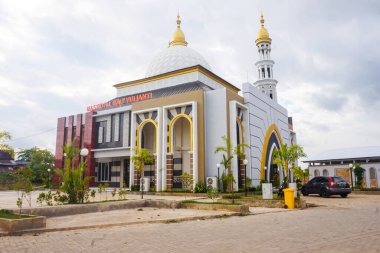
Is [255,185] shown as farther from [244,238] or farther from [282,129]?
[244,238]

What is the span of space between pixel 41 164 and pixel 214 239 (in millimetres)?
39410

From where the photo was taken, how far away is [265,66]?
4469 cm

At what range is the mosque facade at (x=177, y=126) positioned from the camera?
23.7 meters

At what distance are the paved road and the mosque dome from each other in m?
25.2

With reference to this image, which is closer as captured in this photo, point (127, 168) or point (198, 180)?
point (198, 180)

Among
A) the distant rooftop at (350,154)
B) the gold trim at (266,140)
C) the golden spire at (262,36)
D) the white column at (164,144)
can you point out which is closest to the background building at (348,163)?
the distant rooftop at (350,154)

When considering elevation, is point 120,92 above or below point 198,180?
above

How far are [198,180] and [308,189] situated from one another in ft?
25.3

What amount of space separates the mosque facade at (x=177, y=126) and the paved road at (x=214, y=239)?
14.4 m

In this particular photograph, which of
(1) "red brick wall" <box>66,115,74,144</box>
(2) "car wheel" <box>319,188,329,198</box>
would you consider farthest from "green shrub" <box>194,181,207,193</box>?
(1) "red brick wall" <box>66,115,74,144</box>

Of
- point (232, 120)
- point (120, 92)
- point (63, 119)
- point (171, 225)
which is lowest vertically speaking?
point (171, 225)

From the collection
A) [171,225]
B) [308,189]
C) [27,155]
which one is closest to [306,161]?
[308,189]

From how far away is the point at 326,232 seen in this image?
7.41m

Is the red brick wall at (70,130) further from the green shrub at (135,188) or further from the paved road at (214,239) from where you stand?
the paved road at (214,239)
